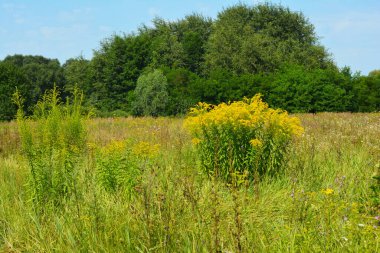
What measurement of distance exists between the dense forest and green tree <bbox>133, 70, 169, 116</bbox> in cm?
1

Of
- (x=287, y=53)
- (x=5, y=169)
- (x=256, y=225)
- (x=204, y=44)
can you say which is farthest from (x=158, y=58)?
(x=256, y=225)

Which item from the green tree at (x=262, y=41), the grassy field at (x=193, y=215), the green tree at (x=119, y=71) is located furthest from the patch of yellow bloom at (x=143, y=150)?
the green tree at (x=119, y=71)

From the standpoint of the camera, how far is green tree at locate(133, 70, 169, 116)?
29250 mm

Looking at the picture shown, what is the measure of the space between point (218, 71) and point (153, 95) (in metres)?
4.96

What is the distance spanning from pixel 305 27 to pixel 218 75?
14719mm

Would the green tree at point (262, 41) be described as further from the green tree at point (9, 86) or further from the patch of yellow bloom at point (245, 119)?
the patch of yellow bloom at point (245, 119)

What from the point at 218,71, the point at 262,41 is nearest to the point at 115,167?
the point at 218,71

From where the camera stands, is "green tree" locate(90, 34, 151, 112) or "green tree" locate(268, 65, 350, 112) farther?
"green tree" locate(90, 34, 151, 112)

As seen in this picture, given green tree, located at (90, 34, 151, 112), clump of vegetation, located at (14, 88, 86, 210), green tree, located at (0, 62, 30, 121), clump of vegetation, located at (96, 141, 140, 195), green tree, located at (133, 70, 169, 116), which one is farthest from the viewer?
green tree, located at (90, 34, 151, 112)

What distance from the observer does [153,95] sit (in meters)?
29.5

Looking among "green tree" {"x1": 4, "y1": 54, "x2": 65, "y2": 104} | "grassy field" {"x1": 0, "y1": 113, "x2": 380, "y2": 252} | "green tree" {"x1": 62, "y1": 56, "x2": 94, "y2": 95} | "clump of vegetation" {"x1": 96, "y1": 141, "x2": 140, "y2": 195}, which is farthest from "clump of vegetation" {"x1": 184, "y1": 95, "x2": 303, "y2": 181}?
"green tree" {"x1": 4, "y1": 54, "x2": 65, "y2": 104}

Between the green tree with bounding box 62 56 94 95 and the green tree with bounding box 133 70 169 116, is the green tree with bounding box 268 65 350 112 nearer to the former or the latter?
the green tree with bounding box 133 70 169 116

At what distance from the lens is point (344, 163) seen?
793cm

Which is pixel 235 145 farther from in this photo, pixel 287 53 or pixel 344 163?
pixel 287 53
